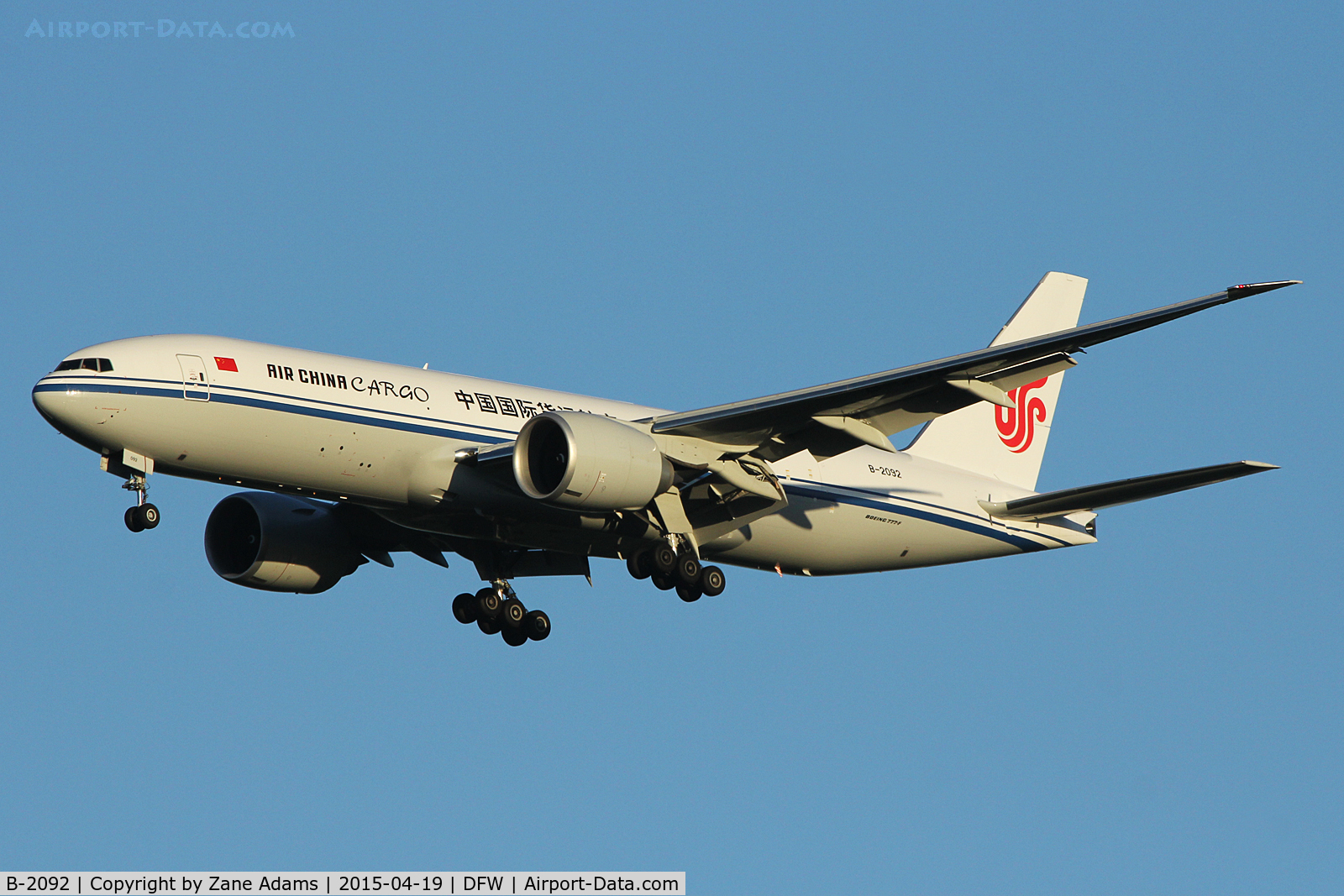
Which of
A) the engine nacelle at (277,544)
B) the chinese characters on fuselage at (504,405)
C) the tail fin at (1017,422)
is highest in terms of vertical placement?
the tail fin at (1017,422)

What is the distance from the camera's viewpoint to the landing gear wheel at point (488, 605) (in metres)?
34.6

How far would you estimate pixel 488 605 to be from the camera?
34562 mm

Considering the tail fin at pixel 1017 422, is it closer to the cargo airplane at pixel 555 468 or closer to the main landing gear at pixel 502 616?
the cargo airplane at pixel 555 468

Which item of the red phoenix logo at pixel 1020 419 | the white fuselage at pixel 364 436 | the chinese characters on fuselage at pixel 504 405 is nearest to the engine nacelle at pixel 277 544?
the white fuselage at pixel 364 436

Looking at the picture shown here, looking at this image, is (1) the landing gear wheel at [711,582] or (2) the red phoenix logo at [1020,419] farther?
(2) the red phoenix logo at [1020,419]

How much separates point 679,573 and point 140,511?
9896 mm

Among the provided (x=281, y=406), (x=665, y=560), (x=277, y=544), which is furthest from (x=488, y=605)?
(x=281, y=406)

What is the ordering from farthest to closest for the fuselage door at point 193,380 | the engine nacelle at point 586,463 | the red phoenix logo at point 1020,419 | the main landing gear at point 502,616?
the red phoenix logo at point 1020,419 < the main landing gear at point 502,616 < the engine nacelle at point 586,463 < the fuselage door at point 193,380

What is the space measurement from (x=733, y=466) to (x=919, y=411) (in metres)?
3.70

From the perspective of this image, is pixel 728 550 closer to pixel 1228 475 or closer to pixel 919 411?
pixel 919 411

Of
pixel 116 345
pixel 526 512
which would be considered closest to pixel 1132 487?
pixel 526 512

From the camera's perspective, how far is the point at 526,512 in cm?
2983

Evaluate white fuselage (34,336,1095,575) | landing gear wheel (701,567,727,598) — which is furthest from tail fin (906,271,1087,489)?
landing gear wheel (701,567,727,598)

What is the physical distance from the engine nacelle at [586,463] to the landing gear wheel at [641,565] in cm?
197
